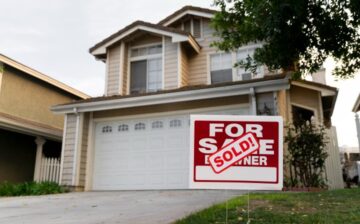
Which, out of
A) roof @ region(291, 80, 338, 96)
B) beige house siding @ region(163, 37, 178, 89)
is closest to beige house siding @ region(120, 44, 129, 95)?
beige house siding @ region(163, 37, 178, 89)

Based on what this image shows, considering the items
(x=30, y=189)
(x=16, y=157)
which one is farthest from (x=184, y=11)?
(x=16, y=157)

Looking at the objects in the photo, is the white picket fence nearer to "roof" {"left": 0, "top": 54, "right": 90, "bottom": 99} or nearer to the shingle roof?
"roof" {"left": 0, "top": 54, "right": 90, "bottom": 99}

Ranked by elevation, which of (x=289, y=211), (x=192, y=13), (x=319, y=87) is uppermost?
(x=192, y=13)

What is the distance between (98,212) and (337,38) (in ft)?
17.1

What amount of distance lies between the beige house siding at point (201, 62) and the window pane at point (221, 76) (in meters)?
0.26

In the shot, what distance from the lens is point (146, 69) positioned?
13.9 m

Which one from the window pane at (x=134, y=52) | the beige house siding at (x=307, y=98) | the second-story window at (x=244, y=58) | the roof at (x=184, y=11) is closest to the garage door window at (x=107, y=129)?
the window pane at (x=134, y=52)

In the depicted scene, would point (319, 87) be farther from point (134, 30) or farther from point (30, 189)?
point (30, 189)

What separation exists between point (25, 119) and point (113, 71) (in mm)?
4247

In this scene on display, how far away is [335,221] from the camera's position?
4453mm

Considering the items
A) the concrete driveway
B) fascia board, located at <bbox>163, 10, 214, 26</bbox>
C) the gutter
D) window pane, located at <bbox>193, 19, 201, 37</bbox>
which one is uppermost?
fascia board, located at <bbox>163, 10, 214, 26</bbox>

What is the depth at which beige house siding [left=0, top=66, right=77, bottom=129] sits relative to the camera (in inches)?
570

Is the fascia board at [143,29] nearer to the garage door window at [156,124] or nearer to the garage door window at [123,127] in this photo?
the garage door window at [156,124]

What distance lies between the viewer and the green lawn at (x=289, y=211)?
459 cm
